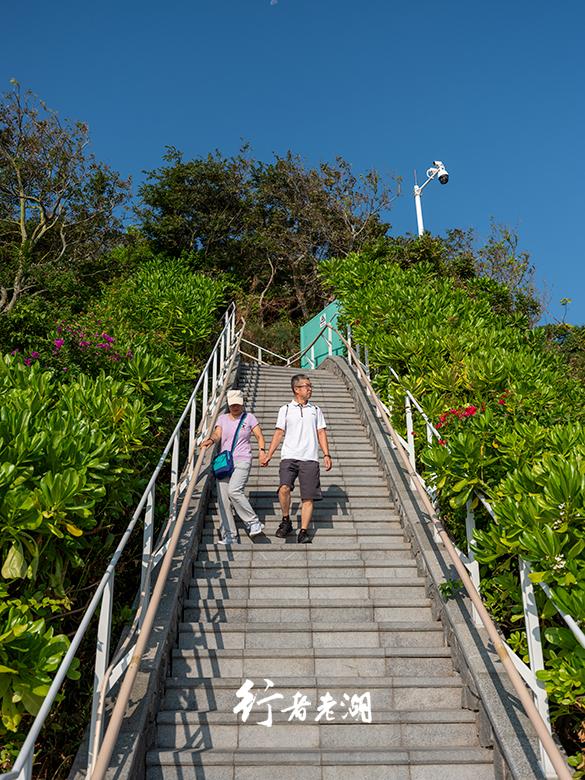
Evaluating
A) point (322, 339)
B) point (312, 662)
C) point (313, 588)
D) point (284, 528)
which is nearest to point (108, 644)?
point (312, 662)

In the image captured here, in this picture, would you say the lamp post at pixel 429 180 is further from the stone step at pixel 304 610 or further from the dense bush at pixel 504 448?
the stone step at pixel 304 610

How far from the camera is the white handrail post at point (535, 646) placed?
296cm

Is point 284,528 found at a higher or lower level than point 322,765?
higher

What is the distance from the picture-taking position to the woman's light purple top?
5.63 m

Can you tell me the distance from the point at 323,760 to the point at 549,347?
10670 millimetres

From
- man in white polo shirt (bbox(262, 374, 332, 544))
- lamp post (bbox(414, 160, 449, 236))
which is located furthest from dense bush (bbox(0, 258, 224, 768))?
lamp post (bbox(414, 160, 449, 236))

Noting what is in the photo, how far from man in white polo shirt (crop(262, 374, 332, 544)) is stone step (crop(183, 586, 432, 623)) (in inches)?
37.4

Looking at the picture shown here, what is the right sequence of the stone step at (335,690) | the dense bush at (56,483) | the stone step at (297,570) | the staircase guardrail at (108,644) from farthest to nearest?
the stone step at (297,570) → the stone step at (335,690) → the dense bush at (56,483) → the staircase guardrail at (108,644)

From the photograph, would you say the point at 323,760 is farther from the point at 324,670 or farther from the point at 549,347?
the point at 549,347

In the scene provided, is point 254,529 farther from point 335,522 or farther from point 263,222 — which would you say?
point 263,222

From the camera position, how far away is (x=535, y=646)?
3170 millimetres

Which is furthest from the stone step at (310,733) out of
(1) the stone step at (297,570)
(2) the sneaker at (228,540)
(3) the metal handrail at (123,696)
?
(2) the sneaker at (228,540)

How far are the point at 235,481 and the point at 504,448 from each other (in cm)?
238

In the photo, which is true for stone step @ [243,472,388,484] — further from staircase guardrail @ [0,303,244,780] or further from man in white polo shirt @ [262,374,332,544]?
staircase guardrail @ [0,303,244,780]
